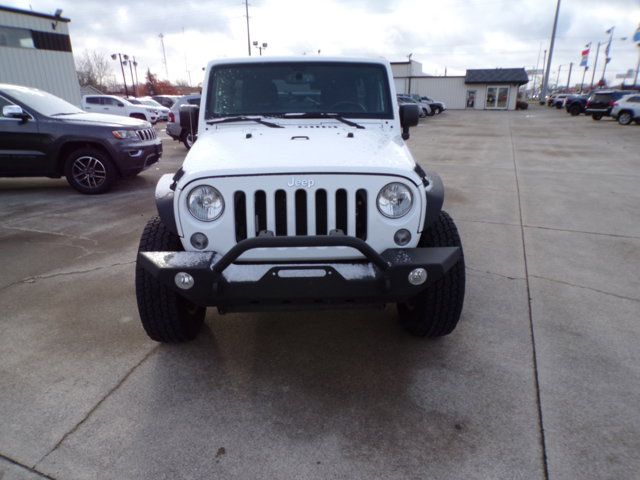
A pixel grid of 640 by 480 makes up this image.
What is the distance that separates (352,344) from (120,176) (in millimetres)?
5728

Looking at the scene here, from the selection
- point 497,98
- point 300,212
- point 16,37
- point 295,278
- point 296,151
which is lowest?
point 497,98

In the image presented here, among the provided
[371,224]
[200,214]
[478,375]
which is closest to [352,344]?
[478,375]

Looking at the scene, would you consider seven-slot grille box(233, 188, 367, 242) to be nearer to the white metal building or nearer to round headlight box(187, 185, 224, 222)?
round headlight box(187, 185, 224, 222)

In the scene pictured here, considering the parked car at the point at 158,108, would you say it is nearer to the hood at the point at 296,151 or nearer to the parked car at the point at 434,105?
the parked car at the point at 434,105

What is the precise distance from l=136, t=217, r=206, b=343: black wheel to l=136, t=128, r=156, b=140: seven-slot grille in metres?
5.10

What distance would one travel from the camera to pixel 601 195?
6914mm

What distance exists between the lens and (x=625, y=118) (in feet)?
68.0

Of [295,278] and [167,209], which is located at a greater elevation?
[167,209]

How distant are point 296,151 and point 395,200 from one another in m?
0.63

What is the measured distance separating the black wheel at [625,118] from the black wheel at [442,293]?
2290 centimetres

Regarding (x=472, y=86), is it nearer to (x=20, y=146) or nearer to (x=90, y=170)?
(x=90, y=170)

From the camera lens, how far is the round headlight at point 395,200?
7.63 feet

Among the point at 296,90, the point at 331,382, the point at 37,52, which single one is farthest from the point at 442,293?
→ the point at 37,52

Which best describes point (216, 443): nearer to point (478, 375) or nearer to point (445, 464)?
point (445, 464)
